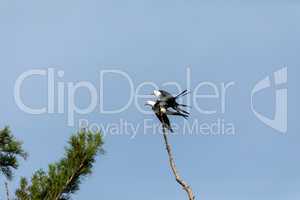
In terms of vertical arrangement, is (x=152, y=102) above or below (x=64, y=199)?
above

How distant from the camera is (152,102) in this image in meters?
19.8

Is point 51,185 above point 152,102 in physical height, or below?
below

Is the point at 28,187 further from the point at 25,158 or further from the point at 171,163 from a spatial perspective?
the point at 171,163

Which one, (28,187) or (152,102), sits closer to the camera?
(28,187)

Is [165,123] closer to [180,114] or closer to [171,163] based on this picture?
[180,114]

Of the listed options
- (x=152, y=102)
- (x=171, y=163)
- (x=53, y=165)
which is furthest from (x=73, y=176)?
(x=152, y=102)

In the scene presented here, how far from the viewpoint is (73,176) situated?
17.5 metres

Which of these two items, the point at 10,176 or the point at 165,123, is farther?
the point at 165,123

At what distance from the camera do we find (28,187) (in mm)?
17172

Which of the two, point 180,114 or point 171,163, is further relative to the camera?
point 180,114

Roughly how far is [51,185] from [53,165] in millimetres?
384

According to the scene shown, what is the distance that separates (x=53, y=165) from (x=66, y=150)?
49 centimetres

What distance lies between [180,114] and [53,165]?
3.07 meters

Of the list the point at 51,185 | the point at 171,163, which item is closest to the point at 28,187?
the point at 51,185
